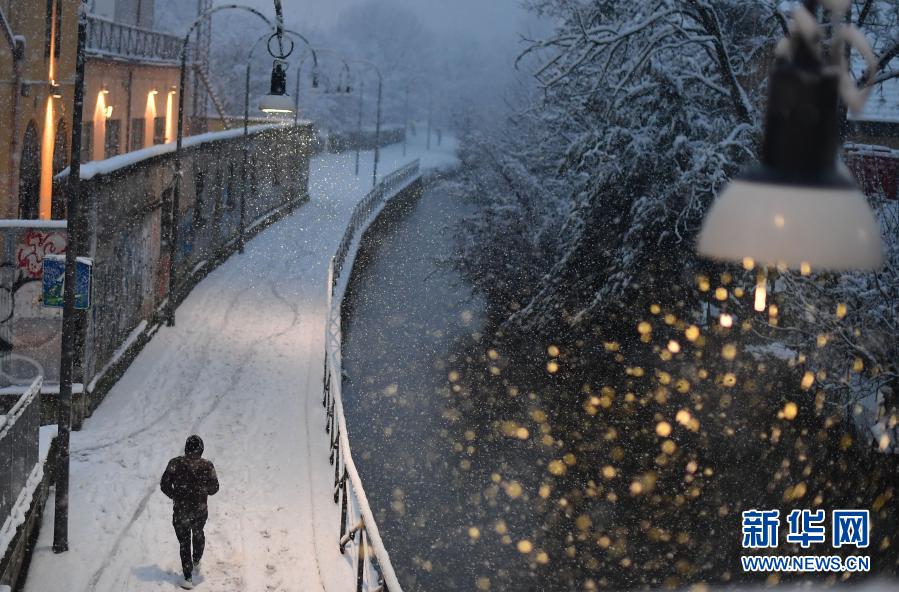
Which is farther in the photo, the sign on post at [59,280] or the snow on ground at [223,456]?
the sign on post at [59,280]

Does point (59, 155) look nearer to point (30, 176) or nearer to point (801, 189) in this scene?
point (30, 176)

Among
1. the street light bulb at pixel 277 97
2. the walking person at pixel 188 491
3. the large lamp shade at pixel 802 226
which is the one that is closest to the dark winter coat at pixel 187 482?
the walking person at pixel 188 491

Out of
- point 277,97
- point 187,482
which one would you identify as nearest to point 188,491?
point 187,482

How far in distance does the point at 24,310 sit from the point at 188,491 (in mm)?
6510

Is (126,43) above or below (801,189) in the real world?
above

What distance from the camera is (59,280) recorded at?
1370 cm

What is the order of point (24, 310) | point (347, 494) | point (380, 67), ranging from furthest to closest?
point (380, 67), point (24, 310), point (347, 494)

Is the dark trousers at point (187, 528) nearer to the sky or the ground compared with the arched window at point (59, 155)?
nearer to the ground

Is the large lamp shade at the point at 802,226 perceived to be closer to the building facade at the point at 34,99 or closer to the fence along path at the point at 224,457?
the fence along path at the point at 224,457

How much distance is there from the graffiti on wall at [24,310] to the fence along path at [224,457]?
1324 millimetres

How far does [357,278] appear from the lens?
1538 inches

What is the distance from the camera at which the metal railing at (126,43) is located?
32969 millimetres

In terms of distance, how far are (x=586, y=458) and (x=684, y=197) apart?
20.6 ft

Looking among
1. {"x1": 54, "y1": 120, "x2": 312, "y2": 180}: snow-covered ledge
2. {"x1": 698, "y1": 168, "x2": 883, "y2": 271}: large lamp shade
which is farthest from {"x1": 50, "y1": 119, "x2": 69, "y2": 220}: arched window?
{"x1": 698, "y1": 168, "x2": 883, "y2": 271}: large lamp shade
